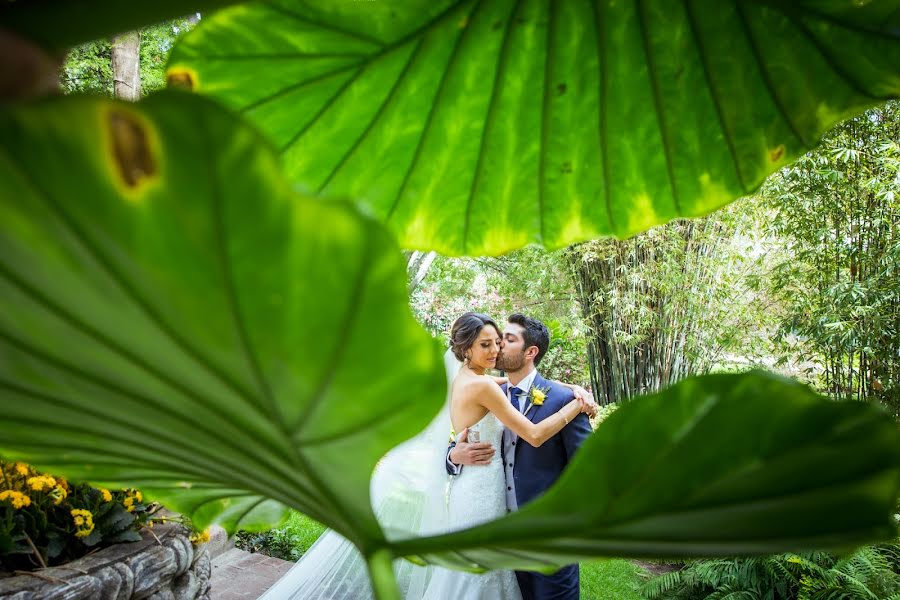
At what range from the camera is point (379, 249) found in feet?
0.51

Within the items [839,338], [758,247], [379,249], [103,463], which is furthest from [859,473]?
[758,247]

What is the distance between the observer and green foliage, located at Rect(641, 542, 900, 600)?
9.45 feet

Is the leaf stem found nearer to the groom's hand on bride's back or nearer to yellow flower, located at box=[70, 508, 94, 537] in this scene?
yellow flower, located at box=[70, 508, 94, 537]

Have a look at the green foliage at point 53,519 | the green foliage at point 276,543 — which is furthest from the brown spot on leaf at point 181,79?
the green foliage at point 276,543

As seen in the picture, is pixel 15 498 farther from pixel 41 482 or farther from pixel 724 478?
pixel 724 478

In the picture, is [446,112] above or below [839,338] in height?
below

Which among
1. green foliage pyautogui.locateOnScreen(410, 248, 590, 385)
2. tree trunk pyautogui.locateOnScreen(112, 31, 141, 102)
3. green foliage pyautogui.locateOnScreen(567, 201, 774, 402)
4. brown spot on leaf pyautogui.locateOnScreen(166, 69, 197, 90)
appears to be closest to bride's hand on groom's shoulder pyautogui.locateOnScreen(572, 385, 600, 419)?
brown spot on leaf pyautogui.locateOnScreen(166, 69, 197, 90)

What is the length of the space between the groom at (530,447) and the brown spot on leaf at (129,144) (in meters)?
2.40

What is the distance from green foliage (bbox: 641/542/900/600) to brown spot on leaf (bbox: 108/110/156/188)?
3439mm

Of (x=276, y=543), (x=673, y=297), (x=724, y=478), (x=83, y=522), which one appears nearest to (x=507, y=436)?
(x=83, y=522)

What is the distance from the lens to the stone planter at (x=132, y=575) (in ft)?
5.59

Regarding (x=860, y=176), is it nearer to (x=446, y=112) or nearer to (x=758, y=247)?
(x=758, y=247)

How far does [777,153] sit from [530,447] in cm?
222

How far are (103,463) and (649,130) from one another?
46 cm
